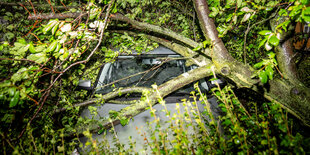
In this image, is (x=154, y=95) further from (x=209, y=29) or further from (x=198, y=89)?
(x=209, y=29)

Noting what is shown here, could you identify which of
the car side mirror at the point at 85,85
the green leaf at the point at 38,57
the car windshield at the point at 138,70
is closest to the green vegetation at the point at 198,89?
the green leaf at the point at 38,57

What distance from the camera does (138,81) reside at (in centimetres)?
276

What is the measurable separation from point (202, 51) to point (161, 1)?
3.14 m

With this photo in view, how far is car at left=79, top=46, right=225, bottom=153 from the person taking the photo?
2.22 metres

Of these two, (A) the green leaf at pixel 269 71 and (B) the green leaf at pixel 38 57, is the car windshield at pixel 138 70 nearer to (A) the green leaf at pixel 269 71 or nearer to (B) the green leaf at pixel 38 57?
(B) the green leaf at pixel 38 57

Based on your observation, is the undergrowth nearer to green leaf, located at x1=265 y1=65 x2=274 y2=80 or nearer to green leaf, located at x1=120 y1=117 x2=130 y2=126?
green leaf, located at x1=120 y1=117 x2=130 y2=126

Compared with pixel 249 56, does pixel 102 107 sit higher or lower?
lower

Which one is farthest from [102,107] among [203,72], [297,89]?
[297,89]

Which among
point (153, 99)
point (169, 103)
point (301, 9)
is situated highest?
point (301, 9)

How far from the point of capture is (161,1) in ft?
13.3

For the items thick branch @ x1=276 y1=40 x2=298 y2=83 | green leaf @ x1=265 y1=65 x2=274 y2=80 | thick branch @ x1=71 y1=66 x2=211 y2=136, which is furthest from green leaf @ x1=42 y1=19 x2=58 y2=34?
thick branch @ x1=276 y1=40 x2=298 y2=83

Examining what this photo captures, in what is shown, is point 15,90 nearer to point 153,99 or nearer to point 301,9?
point 153,99

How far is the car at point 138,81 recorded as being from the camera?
2.22 m

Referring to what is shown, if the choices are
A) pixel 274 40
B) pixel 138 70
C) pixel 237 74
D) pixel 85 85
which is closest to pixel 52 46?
pixel 85 85
